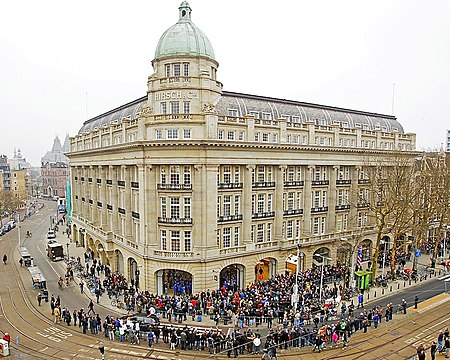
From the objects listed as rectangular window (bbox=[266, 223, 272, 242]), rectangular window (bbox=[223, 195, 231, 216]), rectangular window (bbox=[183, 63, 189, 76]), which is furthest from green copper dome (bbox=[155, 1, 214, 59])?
rectangular window (bbox=[266, 223, 272, 242])

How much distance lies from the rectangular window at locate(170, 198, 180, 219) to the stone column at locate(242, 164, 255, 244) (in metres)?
8.73

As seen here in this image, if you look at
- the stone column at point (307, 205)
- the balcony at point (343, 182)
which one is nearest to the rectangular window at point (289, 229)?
the stone column at point (307, 205)

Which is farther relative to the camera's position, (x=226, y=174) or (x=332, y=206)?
(x=332, y=206)

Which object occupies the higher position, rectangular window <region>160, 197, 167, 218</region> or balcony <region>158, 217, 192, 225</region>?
rectangular window <region>160, 197, 167, 218</region>

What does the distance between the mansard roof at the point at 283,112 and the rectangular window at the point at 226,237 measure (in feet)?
49.7

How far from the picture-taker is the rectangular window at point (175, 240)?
1695 inches

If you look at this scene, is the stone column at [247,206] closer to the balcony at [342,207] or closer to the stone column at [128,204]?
the stone column at [128,204]

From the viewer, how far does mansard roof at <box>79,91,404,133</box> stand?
4934 centimetres

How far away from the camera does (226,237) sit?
45.1 metres

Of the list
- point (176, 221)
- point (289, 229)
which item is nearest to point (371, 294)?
point (289, 229)

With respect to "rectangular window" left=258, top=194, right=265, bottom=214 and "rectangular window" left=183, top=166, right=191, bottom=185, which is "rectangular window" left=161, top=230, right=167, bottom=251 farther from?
"rectangular window" left=258, top=194, right=265, bottom=214

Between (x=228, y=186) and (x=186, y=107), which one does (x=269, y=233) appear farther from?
(x=186, y=107)

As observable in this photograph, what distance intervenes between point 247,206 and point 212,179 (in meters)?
6.73

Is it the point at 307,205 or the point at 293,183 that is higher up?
the point at 293,183
